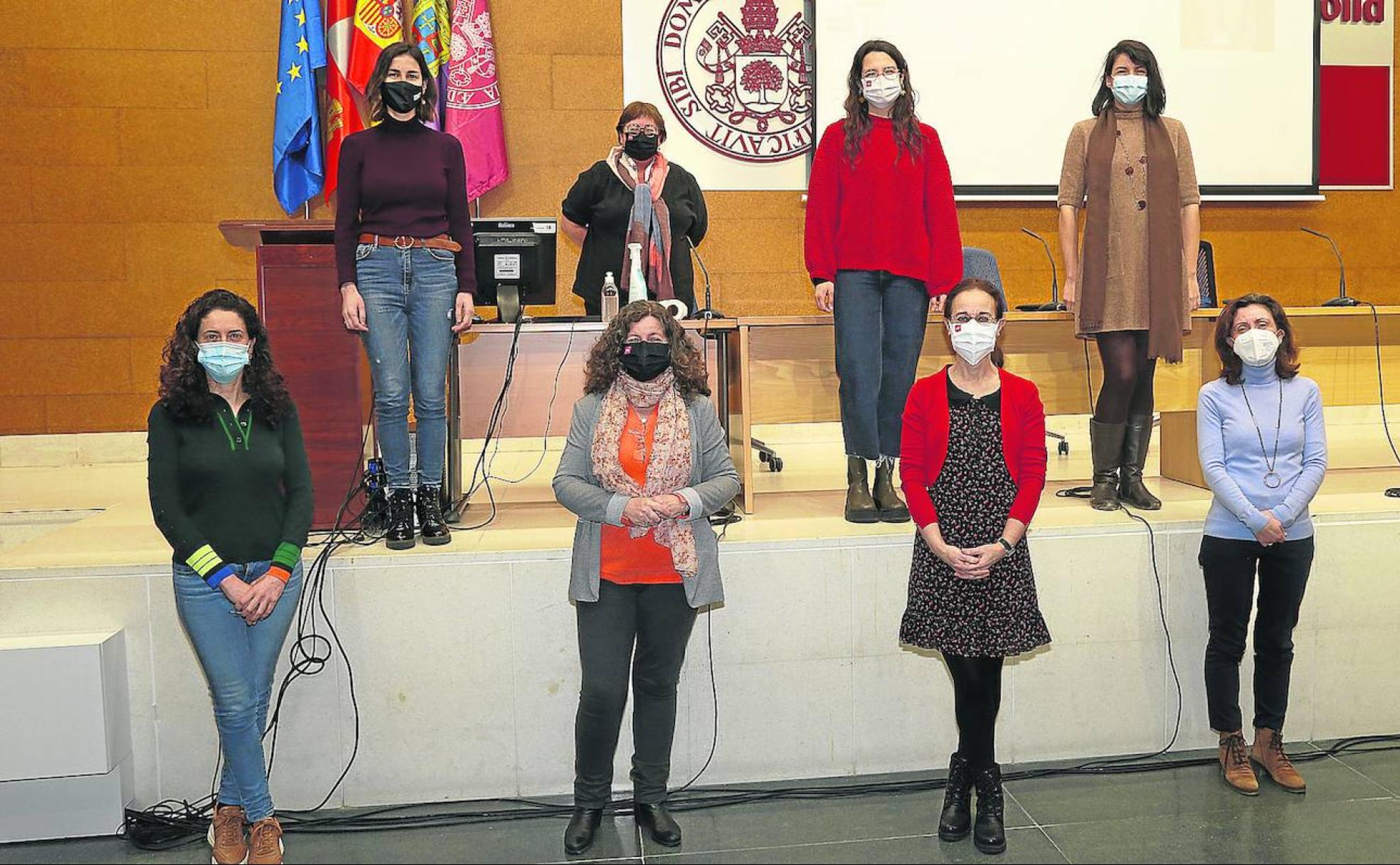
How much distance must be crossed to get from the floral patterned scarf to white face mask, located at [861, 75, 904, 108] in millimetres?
1199

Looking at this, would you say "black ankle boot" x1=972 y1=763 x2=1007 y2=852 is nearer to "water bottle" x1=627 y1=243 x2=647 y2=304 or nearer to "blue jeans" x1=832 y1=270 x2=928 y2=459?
"blue jeans" x1=832 y1=270 x2=928 y2=459

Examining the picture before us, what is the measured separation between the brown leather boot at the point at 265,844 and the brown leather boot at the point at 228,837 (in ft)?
0.08

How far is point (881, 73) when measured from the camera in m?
3.52

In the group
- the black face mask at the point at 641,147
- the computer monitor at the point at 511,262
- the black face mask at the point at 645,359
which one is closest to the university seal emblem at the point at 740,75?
the black face mask at the point at 641,147

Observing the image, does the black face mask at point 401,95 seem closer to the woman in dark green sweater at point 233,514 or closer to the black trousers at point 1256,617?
the woman in dark green sweater at point 233,514

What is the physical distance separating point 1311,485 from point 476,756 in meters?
2.38

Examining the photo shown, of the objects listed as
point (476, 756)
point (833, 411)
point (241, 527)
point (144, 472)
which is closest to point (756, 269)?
point (833, 411)

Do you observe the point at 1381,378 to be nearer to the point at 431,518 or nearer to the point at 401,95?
the point at 431,518

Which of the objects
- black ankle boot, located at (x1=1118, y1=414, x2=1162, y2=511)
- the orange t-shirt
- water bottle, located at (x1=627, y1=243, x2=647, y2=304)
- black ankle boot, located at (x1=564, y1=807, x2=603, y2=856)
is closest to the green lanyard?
the orange t-shirt

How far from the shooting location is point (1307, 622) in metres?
3.68

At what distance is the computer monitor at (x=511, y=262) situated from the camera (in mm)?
3977

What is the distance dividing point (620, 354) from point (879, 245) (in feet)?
3.41

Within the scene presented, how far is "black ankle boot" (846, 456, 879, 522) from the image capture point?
369 cm

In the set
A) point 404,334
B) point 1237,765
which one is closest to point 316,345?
point 404,334
